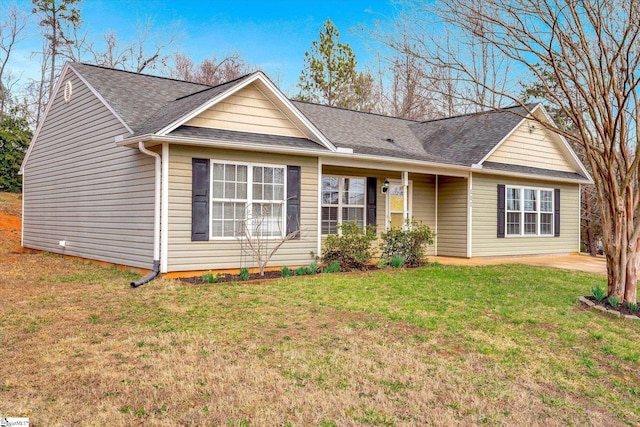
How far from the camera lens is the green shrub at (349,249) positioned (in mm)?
10781

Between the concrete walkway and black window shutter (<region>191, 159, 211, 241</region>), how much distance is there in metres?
6.25

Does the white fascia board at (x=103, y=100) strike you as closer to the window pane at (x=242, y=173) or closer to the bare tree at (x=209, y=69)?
the window pane at (x=242, y=173)

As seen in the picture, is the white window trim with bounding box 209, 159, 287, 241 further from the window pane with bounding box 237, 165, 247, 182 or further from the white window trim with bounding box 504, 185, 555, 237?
the white window trim with bounding box 504, 185, 555, 237

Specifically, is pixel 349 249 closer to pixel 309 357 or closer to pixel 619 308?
pixel 619 308

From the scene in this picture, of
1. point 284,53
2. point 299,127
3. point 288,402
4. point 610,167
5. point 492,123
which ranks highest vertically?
point 284,53

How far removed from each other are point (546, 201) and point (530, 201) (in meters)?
0.80

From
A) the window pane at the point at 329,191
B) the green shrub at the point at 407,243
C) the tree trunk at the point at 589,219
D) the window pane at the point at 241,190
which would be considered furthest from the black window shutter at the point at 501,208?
the tree trunk at the point at 589,219

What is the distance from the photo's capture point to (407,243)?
11727 mm

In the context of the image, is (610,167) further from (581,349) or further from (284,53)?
(284,53)

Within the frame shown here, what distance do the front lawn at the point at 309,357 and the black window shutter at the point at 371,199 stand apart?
4708mm

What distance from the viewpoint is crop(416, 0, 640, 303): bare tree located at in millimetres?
7352

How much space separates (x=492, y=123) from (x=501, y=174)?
2.08 meters

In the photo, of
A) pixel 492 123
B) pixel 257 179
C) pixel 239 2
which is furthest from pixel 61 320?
pixel 239 2

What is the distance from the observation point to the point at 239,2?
23.9m
